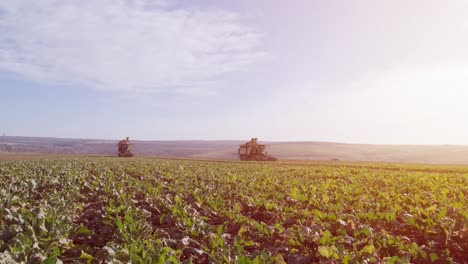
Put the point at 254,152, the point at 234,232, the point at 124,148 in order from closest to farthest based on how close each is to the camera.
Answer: the point at 234,232 < the point at 254,152 < the point at 124,148

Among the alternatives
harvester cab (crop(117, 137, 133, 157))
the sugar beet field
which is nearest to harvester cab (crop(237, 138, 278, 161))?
harvester cab (crop(117, 137, 133, 157))

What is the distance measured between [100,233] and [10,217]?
1.53 meters

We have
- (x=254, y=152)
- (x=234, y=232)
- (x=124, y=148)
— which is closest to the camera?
(x=234, y=232)

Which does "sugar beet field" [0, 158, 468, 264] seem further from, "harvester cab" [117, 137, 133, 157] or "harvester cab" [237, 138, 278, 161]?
"harvester cab" [117, 137, 133, 157]


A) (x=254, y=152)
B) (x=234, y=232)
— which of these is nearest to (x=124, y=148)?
(x=254, y=152)

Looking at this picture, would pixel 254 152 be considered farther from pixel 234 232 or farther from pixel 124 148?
pixel 234 232

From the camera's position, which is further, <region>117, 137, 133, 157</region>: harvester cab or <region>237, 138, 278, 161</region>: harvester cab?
<region>117, 137, 133, 157</region>: harvester cab

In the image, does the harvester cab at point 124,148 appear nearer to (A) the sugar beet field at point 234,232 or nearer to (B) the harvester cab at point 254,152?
(B) the harvester cab at point 254,152

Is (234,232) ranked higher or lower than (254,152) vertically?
lower

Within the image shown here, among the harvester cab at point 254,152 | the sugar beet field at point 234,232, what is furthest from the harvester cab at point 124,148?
the sugar beet field at point 234,232

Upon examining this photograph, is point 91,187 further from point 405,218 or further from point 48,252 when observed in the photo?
point 405,218

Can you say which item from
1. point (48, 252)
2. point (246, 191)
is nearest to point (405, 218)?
point (246, 191)

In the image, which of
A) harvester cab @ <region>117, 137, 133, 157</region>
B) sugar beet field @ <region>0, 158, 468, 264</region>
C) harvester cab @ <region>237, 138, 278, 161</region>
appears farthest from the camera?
harvester cab @ <region>117, 137, 133, 157</region>

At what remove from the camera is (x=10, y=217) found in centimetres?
718
